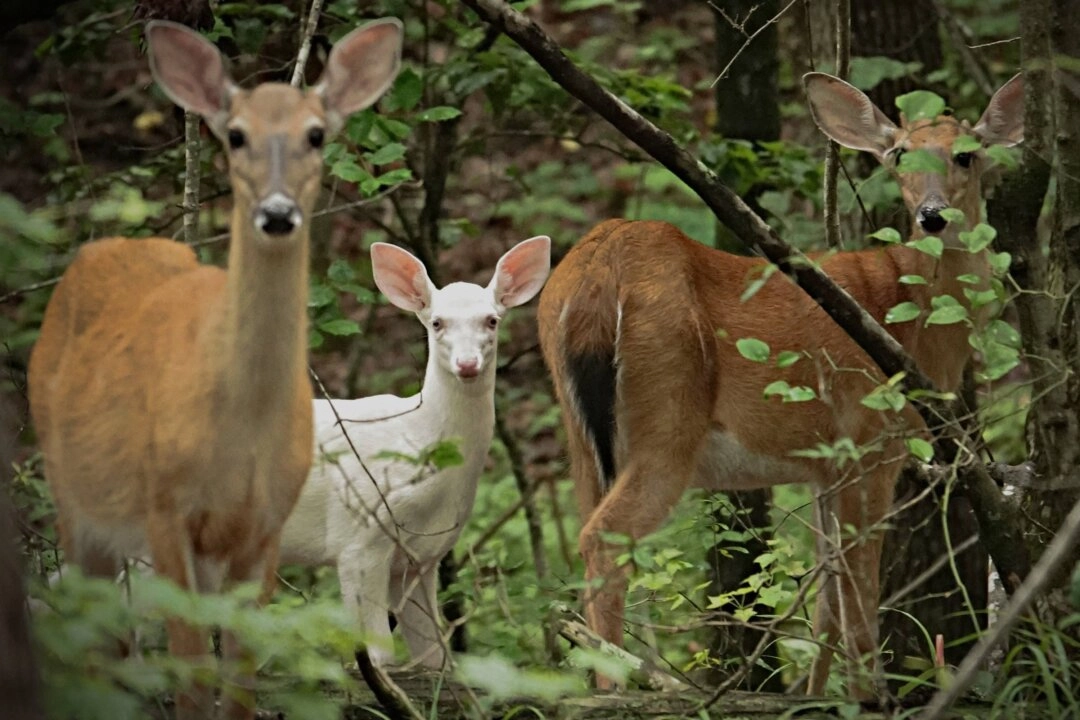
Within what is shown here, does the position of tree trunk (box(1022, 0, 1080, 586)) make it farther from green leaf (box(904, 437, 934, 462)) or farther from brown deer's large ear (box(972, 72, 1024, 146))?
Answer: green leaf (box(904, 437, 934, 462))

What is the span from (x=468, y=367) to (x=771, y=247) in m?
1.54

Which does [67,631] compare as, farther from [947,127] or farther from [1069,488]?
[947,127]

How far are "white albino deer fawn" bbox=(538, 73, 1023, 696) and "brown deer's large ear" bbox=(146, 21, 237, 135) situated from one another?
8.76 ft

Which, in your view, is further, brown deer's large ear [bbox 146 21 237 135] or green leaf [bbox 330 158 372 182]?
green leaf [bbox 330 158 372 182]

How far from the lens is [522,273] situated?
21.2 ft

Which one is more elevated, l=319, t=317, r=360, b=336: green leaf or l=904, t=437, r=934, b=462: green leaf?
l=319, t=317, r=360, b=336: green leaf

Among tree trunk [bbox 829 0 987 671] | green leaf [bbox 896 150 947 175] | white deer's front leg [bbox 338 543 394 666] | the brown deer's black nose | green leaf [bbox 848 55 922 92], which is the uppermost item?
green leaf [bbox 848 55 922 92]

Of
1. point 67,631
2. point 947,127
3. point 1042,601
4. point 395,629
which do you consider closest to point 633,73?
point 947,127

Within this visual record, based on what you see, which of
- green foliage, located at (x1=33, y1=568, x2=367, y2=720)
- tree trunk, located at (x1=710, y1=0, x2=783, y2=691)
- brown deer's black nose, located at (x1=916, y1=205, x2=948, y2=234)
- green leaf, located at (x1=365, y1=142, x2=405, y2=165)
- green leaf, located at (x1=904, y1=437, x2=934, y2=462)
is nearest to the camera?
green foliage, located at (x1=33, y1=568, x2=367, y2=720)

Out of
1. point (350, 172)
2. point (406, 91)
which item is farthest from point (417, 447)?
point (406, 91)

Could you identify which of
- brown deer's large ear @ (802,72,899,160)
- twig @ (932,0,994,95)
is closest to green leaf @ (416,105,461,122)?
brown deer's large ear @ (802,72,899,160)

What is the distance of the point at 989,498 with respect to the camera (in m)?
5.25

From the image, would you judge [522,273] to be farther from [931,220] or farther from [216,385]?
[216,385]

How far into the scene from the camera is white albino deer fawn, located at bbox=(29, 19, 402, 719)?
3939 millimetres
